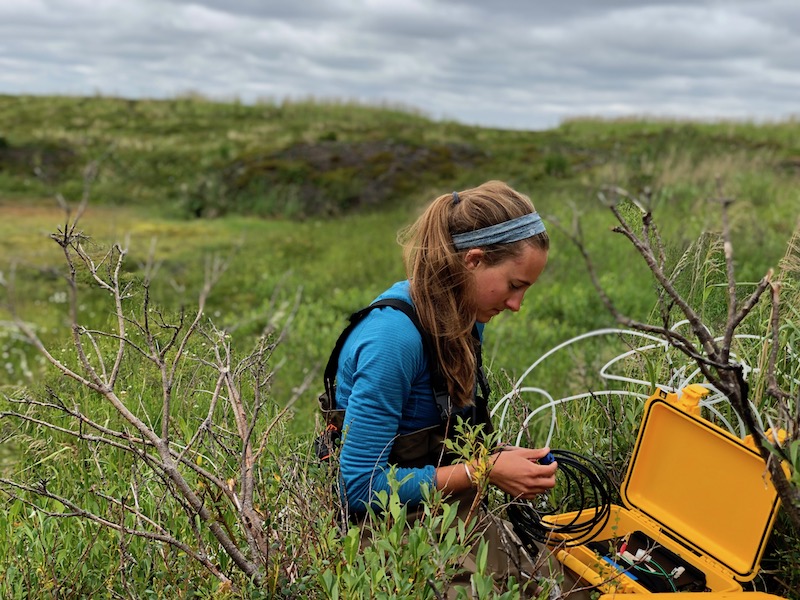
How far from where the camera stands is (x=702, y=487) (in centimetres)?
223

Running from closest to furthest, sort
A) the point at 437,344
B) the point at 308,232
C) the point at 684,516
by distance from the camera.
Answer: the point at 437,344 → the point at 684,516 → the point at 308,232

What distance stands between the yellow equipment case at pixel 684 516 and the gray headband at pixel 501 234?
2.18 feet

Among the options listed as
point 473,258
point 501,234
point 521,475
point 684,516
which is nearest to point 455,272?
point 473,258

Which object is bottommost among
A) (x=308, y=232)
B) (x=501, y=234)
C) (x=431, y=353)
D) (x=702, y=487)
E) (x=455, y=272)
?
(x=308, y=232)

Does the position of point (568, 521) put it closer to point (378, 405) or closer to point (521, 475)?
point (521, 475)

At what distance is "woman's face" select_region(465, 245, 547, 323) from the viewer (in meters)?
2.24

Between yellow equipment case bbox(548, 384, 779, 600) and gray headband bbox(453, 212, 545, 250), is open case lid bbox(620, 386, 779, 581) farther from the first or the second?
gray headband bbox(453, 212, 545, 250)

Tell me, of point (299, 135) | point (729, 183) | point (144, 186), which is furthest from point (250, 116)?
point (729, 183)

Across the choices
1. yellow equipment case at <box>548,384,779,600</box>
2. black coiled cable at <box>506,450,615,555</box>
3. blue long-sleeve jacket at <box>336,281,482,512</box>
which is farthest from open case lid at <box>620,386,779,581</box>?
blue long-sleeve jacket at <box>336,281,482,512</box>

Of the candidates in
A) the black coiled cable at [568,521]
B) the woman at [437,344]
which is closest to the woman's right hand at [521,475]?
the woman at [437,344]

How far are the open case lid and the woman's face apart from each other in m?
0.56

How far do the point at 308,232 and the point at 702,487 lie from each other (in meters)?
11.0

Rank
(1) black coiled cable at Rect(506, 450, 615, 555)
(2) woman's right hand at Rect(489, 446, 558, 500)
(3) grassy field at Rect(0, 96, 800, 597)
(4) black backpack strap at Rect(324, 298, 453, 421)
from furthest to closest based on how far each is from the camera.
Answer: (3) grassy field at Rect(0, 96, 800, 597)
(1) black coiled cable at Rect(506, 450, 615, 555)
(4) black backpack strap at Rect(324, 298, 453, 421)
(2) woman's right hand at Rect(489, 446, 558, 500)

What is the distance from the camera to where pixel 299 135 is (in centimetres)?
2458
